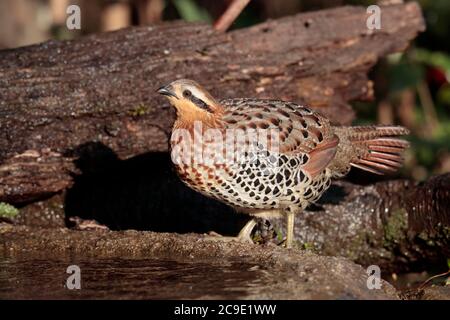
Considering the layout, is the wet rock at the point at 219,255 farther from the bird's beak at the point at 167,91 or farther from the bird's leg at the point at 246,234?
the bird's beak at the point at 167,91

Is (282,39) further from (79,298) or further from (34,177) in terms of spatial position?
(79,298)

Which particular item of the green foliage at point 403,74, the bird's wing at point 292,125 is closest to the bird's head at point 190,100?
the bird's wing at point 292,125

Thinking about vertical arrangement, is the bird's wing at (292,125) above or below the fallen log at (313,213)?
above

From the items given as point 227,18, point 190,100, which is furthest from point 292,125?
point 227,18

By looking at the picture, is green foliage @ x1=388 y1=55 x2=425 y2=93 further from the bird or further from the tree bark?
the bird

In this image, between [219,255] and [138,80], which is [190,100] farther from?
[138,80]

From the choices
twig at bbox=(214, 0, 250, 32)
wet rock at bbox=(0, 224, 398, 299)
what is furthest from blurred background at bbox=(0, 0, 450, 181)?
wet rock at bbox=(0, 224, 398, 299)
